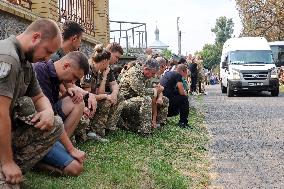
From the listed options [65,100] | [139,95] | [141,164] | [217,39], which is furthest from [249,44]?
[217,39]

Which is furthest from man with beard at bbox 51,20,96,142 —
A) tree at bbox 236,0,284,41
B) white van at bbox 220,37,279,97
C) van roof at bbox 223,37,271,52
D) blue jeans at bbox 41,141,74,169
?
tree at bbox 236,0,284,41

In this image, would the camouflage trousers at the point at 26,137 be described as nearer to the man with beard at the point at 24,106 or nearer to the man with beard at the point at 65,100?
the man with beard at the point at 24,106

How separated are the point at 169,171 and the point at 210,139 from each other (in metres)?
3.23

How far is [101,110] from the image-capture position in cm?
731

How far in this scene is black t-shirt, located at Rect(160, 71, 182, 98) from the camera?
10328 mm

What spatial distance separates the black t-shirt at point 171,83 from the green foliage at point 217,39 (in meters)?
104

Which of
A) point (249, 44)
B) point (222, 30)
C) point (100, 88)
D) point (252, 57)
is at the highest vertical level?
point (222, 30)

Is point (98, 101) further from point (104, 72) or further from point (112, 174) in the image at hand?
point (112, 174)

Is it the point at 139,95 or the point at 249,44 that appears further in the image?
the point at 249,44

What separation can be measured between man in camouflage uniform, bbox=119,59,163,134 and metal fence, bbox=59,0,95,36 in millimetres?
3689

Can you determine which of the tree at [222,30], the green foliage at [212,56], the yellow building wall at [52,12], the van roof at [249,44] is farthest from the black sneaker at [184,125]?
the tree at [222,30]

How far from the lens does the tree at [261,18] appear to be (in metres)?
39.8

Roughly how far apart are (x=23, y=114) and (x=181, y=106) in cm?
649

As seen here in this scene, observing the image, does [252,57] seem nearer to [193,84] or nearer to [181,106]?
[193,84]
